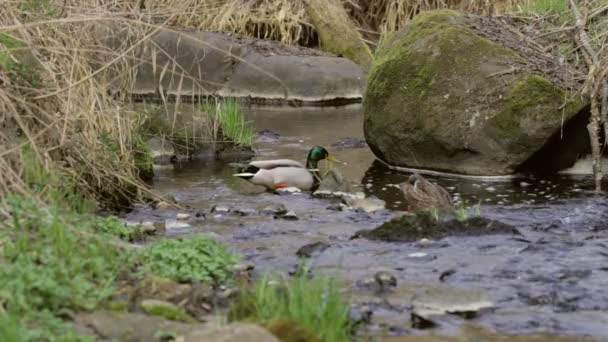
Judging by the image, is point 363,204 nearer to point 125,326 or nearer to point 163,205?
point 163,205

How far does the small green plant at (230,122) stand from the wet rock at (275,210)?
308cm

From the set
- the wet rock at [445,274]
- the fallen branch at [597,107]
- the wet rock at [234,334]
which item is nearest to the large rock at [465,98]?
the fallen branch at [597,107]

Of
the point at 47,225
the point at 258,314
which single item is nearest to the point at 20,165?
the point at 47,225

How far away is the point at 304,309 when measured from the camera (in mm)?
4527

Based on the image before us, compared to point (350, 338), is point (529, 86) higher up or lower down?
higher up

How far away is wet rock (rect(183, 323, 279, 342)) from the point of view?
409 centimetres

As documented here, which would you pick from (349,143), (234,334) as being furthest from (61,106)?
(349,143)

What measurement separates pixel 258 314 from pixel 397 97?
5.99 meters

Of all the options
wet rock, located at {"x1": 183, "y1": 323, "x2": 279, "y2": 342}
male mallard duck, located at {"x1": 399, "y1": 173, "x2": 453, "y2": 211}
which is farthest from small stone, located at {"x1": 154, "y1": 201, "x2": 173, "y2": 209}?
wet rock, located at {"x1": 183, "y1": 323, "x2": 279, "y2": 342}

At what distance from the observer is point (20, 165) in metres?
5.86

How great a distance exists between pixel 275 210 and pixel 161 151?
3069 millimetres

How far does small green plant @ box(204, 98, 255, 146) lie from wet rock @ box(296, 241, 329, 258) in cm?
483

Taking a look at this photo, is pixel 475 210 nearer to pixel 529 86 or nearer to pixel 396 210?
pixel 396 210

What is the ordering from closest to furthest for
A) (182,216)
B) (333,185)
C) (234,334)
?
(234,334)
(182,216)
(333,185)
